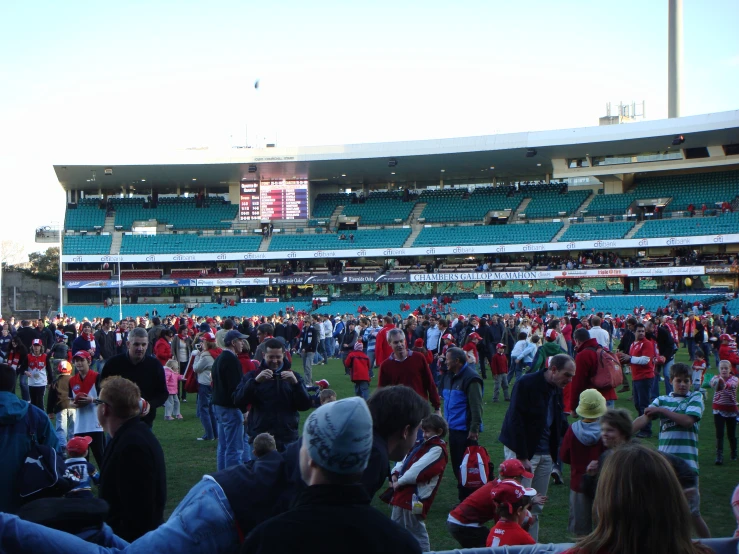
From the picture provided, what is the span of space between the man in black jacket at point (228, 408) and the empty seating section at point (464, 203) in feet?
138

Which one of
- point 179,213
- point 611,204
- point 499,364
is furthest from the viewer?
point 179,213

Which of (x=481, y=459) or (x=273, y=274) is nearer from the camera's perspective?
(x=481, y=459)

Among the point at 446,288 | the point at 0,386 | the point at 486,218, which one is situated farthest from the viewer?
the point at 486,218

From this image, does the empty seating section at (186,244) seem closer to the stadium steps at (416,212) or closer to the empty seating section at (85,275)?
the empty seating section at (85,275)

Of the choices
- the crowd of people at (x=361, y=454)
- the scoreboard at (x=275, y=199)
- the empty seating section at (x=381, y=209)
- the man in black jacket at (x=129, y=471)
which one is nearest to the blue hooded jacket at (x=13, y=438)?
the crowd of people at (x=361, y=454)

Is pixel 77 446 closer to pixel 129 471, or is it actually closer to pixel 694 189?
pixel 129 471

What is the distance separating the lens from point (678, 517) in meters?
2.32

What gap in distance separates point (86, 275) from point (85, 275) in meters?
0.06

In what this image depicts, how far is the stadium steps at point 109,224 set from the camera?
5056cm

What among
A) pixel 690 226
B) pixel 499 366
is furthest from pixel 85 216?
pixel 499 366

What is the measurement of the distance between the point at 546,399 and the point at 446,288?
4018cm

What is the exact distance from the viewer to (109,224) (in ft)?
167

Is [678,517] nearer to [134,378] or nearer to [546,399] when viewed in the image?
[546,399]

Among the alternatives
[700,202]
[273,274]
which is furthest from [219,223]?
[700,202]
